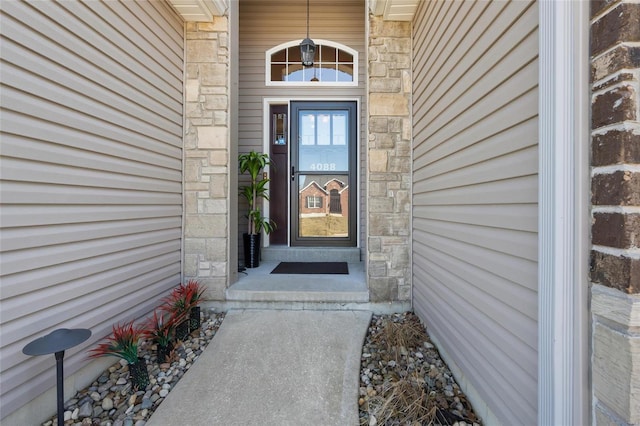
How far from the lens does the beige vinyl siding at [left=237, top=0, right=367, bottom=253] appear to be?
12.0 ft

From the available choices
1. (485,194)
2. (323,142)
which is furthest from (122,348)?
(323,142)

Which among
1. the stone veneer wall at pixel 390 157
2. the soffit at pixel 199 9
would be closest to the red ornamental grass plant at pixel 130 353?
the stone veneer wall at pixel 390 157

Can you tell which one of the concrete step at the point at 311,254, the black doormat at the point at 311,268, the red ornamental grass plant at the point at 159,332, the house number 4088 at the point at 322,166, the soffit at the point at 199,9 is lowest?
the red ornamental grass plant at the point at 159,332

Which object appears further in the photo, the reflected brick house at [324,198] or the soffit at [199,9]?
the reflected brick house at [324,198]

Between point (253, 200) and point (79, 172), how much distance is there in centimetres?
197

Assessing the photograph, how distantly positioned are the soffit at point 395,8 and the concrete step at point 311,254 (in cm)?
245

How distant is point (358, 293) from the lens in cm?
240

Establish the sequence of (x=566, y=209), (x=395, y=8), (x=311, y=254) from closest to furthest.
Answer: (x=566, y=209) → (x=395, y=8) → (x=311, y=254)

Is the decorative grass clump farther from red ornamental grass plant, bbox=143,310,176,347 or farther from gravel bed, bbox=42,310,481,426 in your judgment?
red ornamental grass plant, bbox=143,310,176,347

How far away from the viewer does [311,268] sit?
3174mm

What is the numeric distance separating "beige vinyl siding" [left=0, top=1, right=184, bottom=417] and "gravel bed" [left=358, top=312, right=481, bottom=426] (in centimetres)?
161

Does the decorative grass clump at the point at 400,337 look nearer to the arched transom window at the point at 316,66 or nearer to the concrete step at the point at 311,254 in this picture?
the concrete step at the point at 311,254

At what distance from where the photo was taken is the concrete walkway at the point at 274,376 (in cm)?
136

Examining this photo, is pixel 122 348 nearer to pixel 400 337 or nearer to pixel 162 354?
pixel 162 354
